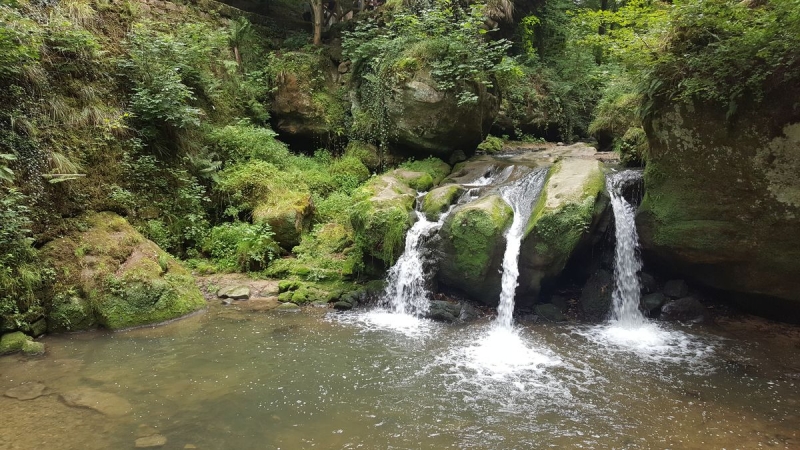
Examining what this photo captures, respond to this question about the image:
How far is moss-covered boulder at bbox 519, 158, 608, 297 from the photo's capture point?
8.30 m

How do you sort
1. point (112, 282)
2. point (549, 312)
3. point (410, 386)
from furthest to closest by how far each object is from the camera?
point (549, 312) → point (112, 282) → point (410, 386)

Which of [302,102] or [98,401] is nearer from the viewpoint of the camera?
[98,401]

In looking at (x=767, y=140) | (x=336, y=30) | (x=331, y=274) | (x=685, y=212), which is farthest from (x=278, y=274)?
(x=336, y=30)

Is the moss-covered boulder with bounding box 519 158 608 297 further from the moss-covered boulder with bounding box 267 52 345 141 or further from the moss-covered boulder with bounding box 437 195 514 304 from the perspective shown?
the moss-covered boulder with bounding box 267 52 345 141

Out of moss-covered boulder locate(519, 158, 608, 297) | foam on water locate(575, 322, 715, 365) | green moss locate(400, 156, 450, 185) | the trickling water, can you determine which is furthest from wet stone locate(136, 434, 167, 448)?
green moss locate(400, 156, 450, 185)

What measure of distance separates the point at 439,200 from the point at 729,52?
5.67 m

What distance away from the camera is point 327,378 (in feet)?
19.5

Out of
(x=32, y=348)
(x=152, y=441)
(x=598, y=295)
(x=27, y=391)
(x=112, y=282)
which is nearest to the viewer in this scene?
(x=152, y=441)

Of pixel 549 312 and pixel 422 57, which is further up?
pixel 422 57

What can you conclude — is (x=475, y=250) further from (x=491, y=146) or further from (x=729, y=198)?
(x=491, y=146)

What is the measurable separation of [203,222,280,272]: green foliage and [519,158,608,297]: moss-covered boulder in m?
5.55

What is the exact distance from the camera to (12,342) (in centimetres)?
645

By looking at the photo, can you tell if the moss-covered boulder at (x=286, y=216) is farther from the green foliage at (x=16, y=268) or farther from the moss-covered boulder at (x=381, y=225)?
the green foliage at (x=16, y=268)

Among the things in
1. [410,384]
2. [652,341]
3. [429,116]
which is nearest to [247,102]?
[429,116]
